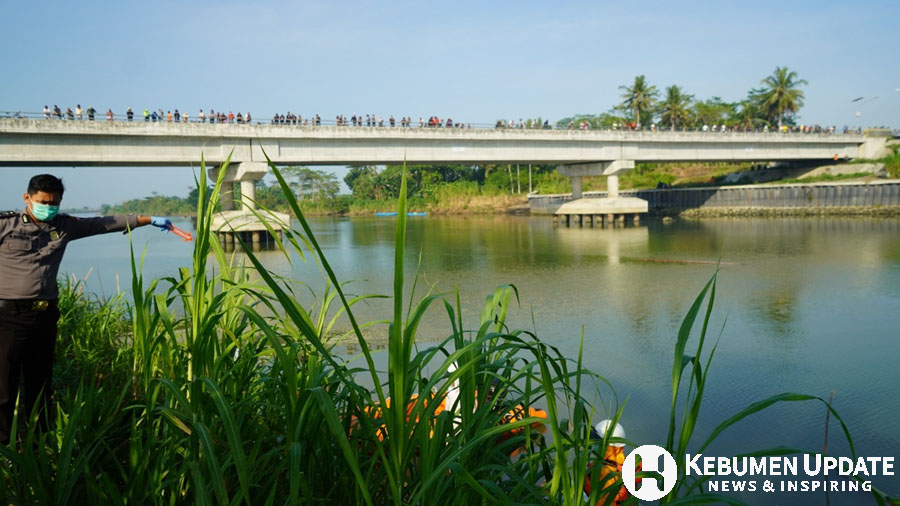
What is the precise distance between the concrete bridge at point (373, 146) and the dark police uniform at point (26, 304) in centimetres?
1189

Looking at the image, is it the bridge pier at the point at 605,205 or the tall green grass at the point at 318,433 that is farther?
the bridge pier at the point at 605,205

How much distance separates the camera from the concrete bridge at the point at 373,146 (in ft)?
69.3

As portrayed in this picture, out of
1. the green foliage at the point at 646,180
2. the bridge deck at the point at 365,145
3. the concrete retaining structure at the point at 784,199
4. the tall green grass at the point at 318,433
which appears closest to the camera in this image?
the tall green grass at the point at 318,433

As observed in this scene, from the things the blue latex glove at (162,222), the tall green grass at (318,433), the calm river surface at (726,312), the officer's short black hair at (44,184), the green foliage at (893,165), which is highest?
the green foliage at (893,165)

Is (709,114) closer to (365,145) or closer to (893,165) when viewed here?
(893,165)

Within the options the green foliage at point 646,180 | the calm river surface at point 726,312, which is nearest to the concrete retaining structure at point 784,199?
the green foliage at point 646,180

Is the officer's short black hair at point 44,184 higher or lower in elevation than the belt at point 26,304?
higher

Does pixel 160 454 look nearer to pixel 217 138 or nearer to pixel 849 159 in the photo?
pixel 217 138

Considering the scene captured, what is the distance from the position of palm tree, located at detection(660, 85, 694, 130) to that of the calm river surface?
36904mm

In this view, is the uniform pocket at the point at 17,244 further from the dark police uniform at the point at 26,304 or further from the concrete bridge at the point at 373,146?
the concrete bridge at the point at 373,146

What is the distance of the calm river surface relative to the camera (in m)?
4.88

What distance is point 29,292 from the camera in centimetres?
301

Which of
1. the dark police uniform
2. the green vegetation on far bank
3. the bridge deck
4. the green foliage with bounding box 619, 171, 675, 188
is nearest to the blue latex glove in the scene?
the dark police uniform

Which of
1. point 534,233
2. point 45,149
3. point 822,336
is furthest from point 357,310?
point 534,233
